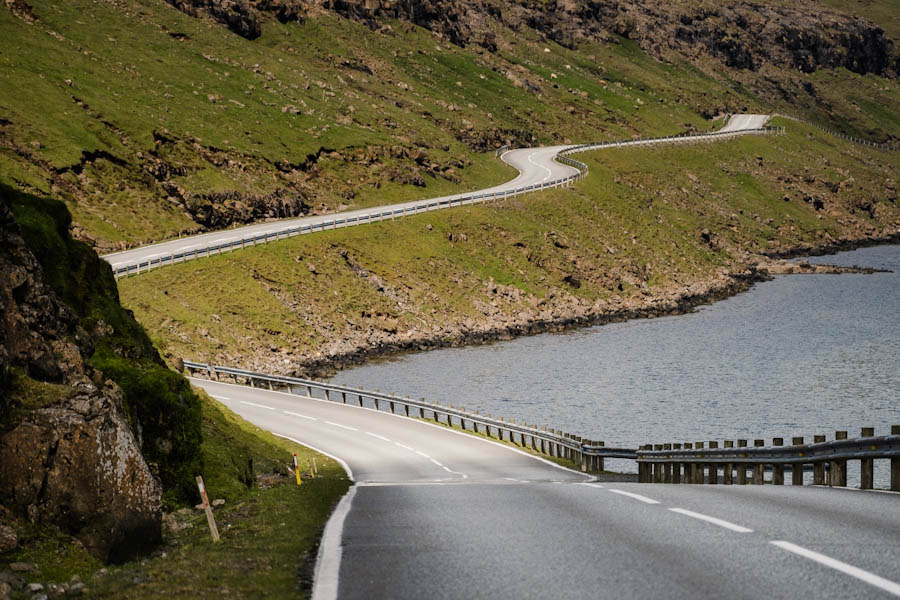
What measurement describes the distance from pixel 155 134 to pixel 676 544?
293ft

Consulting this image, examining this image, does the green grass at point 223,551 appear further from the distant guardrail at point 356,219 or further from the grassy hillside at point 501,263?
the distant guardrail at point 356,219

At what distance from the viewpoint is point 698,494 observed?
14.1 meters

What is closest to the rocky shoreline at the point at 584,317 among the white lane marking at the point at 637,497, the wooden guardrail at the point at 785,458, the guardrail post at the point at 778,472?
the wooden guardrail at the point at 785,458

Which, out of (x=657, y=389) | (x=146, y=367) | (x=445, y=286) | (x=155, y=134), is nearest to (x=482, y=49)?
(x=155, y=134)

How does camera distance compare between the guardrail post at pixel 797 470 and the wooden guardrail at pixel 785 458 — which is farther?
the guardrail post at pixel 797 470

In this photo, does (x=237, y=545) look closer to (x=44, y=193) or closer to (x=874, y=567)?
(x=874, y=567)

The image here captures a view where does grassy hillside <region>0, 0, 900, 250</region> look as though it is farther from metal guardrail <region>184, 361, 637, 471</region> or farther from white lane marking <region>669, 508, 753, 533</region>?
white lane marking <region>669, 508, 753, 533</region>

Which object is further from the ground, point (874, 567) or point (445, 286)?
point (874, 567)

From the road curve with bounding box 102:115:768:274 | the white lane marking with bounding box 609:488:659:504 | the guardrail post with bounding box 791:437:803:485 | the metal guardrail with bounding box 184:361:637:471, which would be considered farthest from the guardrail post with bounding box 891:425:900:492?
the road curve with bounding box 102:115:768:274

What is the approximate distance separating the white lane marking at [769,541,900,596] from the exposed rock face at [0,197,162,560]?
8.43 metres

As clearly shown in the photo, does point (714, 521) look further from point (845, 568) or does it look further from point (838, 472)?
point (838, 472)

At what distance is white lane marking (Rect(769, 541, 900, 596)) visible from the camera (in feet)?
23.6

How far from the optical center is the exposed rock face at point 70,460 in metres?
11.4

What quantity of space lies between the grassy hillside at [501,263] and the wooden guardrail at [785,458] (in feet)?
116
